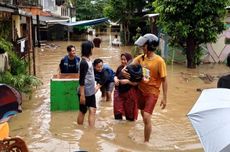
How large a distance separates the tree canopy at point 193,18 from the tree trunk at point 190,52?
0.06 meters

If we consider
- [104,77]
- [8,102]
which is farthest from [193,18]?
[8,102]

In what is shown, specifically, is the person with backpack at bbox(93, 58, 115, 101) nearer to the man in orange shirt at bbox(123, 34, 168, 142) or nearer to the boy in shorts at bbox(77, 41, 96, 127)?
the boy in shorts at bbox(77, 41, 96, 127)

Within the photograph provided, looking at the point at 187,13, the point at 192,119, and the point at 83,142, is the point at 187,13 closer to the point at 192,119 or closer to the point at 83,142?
the point at 83,142

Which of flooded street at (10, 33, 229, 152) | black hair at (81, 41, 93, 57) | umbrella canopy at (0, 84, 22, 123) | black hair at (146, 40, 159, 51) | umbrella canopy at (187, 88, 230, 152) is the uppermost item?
black hair at (146, 40, 159, 51)

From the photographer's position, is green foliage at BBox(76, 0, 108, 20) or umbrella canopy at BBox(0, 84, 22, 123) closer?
umbrella canopy at BBox(0, 84, 22, 123)

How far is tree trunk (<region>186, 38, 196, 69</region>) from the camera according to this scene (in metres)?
16.4

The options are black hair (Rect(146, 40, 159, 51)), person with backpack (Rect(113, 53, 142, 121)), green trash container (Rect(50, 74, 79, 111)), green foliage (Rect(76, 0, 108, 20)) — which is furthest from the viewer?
green foliage (Rect(76, 0, 108, 20))

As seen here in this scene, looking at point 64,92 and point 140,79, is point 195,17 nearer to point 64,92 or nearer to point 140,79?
point 64,92

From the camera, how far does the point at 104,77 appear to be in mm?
8133

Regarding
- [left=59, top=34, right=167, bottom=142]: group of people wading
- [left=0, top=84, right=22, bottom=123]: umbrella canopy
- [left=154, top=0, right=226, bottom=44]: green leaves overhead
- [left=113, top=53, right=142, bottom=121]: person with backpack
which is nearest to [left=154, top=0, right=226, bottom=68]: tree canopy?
[left=154, top=0, right=226, bottom=44]: green leaves overhead

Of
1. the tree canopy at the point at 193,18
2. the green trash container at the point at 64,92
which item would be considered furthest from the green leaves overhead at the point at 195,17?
the green trash container at the point at 64,92

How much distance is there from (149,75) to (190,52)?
1109 cm

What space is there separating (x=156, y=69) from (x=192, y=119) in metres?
2.12

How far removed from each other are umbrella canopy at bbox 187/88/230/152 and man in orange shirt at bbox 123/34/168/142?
6.14 ft
